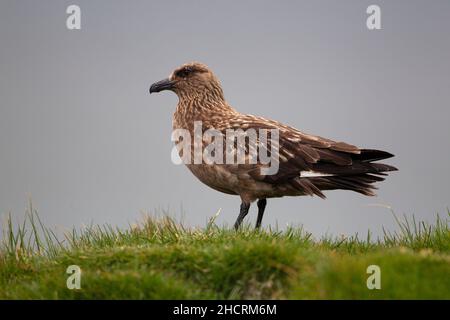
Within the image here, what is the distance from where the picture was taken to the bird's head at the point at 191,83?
36.2ft

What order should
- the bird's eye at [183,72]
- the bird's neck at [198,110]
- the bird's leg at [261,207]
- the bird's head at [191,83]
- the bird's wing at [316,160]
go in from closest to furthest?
1. the bird's wing at [316,160]
2. the bird's leg at [261,207]
3. the bird's neck at [198,110]
4. the bird's head at [191,83]
5. the bird's eye at [183,72]

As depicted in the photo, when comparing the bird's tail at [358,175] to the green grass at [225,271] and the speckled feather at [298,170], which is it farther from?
the green grass at [225,271]

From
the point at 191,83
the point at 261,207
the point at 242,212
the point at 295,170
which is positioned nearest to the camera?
the point at 295,170

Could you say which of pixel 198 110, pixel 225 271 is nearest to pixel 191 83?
pixel 198 110

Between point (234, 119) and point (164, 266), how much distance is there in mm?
3685

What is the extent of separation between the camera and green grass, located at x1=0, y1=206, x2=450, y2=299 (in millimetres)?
6074

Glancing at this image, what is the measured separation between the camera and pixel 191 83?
11078 mm

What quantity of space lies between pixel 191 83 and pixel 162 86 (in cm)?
52

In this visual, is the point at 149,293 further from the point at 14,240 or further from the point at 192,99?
the point at 192,99

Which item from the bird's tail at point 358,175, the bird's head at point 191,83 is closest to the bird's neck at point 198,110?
the bird's head at point 191,83

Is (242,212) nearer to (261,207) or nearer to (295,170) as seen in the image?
(261,207)

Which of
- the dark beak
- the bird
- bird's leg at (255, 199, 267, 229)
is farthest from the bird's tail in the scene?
the dark beak
